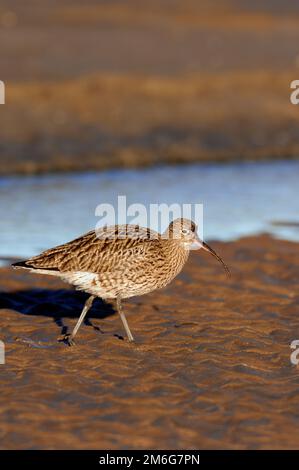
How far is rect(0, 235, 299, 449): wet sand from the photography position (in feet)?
21.1

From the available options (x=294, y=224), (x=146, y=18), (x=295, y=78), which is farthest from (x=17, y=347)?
(x=146, y=18)

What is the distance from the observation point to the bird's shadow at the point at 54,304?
30.5 ft

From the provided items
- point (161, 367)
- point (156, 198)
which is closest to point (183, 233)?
point (161, 367)

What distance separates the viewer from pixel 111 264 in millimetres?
8516

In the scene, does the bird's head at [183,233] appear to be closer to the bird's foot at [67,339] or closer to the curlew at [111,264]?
the curlew at [111,264]

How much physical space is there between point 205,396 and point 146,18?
1805cm

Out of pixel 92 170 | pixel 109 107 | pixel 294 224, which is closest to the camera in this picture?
pixel 294 224

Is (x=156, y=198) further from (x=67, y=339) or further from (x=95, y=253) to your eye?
(x=67, y=339)

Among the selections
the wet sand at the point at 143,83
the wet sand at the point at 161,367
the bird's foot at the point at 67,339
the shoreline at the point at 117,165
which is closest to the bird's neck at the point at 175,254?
the wet sand at the point at 161,367

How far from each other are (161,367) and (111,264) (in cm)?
119

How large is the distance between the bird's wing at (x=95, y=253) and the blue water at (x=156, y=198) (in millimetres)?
2764

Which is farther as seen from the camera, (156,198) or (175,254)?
(156,198)
